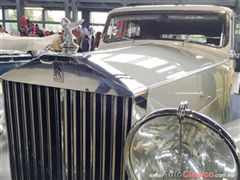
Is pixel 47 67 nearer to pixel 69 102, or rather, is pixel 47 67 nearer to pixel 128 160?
pixel 69 102

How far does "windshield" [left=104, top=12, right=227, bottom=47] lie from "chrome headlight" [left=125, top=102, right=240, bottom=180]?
1.65 meters

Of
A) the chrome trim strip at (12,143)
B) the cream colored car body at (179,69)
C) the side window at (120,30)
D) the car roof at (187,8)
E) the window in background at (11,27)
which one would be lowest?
the window in background at (11,27)

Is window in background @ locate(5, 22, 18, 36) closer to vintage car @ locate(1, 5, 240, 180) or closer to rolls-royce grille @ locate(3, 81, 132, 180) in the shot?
vintage car @ locate(1, 5, 240, 180)

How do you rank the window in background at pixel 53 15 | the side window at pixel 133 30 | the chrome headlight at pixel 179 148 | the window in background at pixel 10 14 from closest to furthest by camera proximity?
the chrome headlight at pixel 179 148 < the side window at pixel 133 30 < the window in background at pixel 53 15 < the window in background at pixel 10 14

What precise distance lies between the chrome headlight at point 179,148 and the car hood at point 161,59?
32 cm

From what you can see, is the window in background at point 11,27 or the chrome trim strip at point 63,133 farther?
the window in background at point 11,27

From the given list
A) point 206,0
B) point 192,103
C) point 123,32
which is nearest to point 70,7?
point 206,0

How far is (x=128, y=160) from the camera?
1298mm

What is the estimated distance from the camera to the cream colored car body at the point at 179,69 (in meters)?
1.66

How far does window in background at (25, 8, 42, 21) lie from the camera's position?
15.8 meters

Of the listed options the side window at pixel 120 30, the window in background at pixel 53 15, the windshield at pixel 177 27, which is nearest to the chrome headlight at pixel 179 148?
the windshield at pixel 177 27

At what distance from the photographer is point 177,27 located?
2.87 meters

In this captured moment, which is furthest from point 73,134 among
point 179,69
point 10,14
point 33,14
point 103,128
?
point 10,14

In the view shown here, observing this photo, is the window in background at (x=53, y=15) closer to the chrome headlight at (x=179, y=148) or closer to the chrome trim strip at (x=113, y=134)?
the chrome trim strip at (x=113, y=134)
